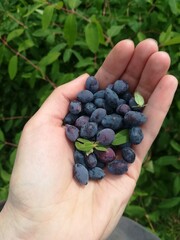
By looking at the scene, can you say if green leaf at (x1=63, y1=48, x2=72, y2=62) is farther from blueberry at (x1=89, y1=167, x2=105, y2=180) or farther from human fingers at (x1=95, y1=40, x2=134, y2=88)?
blueberry at (x1=89, y1=167, x2=105, y2=180)

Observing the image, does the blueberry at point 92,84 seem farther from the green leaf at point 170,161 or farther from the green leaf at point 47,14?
the green leaf at point 170,161

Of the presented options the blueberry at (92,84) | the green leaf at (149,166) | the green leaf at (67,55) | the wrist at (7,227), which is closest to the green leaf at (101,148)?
the blueberry at (92,84)

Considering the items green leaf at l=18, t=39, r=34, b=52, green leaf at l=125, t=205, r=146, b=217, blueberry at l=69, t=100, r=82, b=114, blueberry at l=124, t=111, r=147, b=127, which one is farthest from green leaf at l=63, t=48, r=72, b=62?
green leaf at l=125, t=205, r=146, b=217

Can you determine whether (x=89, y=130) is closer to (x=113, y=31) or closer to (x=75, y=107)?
(x=75, y=107)

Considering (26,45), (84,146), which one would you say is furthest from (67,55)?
(84,146)

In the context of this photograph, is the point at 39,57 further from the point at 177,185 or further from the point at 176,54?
the point at 177,185
